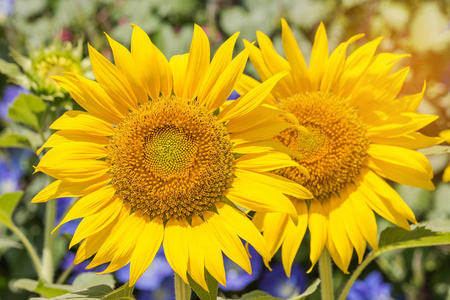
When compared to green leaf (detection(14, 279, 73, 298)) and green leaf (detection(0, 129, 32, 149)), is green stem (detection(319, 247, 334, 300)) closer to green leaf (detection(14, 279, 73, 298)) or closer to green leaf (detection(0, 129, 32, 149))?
green leaf (detection(14, 279, 73, 298))

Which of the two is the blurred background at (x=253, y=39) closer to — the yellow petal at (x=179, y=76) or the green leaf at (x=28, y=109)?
the green leaf at (x=28, y=109)

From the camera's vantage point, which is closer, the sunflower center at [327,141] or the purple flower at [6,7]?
the sunflower center at [327,141]

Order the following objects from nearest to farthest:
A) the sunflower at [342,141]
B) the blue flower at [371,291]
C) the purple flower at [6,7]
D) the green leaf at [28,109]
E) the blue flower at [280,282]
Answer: the sunflower at [342,141] → the green leaf at [28,109] → the blue flower at [371,291] → the blue flower at [280,282] → the purple flower at [6,7]

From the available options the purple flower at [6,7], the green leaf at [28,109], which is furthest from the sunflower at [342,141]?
the purple flower at [6,7]

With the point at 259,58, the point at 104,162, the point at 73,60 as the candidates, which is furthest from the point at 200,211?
the point at 73,60

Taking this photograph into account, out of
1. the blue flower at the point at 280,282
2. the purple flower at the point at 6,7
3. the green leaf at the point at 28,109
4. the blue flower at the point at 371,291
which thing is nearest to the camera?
the green leaf at the point at 28,109

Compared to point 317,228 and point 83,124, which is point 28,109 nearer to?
point 83,124
